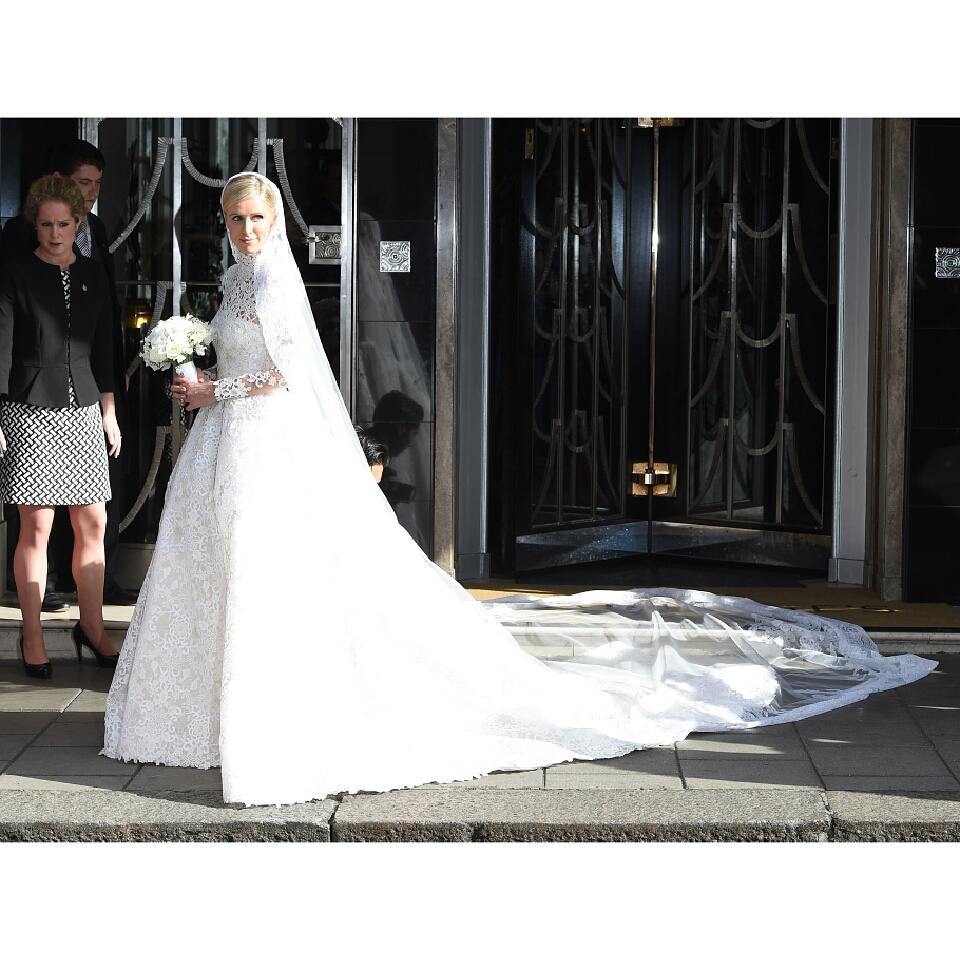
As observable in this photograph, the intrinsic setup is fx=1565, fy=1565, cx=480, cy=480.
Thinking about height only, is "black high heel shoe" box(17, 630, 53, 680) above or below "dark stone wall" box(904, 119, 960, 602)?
below

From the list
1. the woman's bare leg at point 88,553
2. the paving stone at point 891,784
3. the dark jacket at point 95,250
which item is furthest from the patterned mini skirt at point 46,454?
the paving stone at point 891,784

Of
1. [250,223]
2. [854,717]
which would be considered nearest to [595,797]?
[854,717]

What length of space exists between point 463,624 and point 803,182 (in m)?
4.09

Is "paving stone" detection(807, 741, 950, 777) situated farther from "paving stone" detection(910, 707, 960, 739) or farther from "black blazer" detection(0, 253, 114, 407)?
"black blazer" detection(0, 253, 114, 407)

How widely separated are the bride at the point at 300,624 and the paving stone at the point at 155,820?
253 millimetres

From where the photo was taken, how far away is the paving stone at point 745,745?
16.3 feet

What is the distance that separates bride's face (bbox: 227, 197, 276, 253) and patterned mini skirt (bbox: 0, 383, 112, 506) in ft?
4.36

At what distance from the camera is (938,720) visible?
17.9 feet

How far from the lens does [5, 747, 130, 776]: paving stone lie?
15.9 ft

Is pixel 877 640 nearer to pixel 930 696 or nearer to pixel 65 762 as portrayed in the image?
pixel 930 696

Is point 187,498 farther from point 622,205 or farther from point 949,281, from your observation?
point 622,205

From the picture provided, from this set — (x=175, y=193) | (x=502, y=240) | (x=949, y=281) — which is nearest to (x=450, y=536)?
(x=502, y=240)

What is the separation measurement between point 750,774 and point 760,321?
14.1 feet

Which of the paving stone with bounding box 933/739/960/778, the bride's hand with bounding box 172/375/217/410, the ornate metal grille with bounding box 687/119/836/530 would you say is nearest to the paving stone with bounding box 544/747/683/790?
the paving stone with bounding box 933/739/960/778
